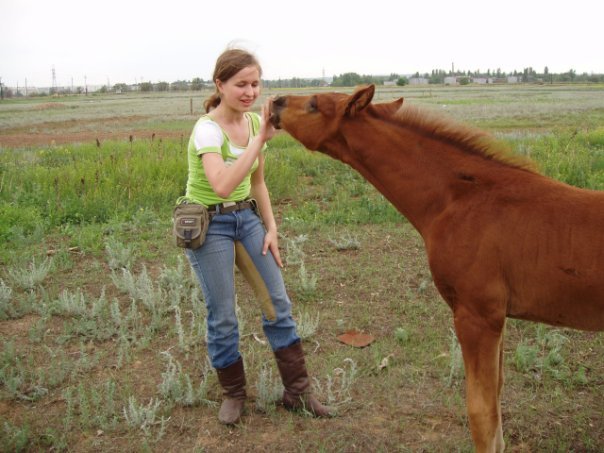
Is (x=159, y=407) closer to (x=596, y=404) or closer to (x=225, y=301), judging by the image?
(x=225, y=301)

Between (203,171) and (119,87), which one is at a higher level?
(119,87)

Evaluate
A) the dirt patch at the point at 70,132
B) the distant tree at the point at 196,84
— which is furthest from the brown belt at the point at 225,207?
the distant tree at the point at 196,84

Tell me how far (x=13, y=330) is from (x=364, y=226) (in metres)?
4.57

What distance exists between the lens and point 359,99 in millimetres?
2912

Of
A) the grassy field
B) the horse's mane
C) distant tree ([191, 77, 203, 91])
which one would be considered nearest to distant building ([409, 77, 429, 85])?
distant tree ([191, 77, 203, 91])

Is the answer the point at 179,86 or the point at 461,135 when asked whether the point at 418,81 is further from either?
the point at 461,135

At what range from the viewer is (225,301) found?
345 cm

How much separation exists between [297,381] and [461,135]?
1.95 meters

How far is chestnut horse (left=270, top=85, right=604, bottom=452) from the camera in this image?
263 cm

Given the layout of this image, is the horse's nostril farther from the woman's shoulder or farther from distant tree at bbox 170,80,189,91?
distant tree at bbox 170,80,189,91

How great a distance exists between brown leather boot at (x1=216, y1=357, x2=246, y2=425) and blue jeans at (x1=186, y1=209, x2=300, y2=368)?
0.06 metres

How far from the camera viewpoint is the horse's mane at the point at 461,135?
2.91 m

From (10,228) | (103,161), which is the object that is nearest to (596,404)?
(10,228)

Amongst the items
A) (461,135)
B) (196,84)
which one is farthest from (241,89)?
(196,84)
